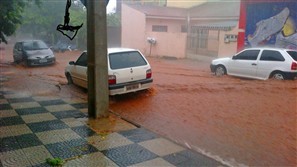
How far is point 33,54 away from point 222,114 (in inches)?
569

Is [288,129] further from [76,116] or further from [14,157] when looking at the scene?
[14,157]

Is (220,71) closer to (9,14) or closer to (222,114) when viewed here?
(222,114)

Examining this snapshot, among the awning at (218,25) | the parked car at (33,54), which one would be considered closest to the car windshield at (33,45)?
the parked car at (33,54)

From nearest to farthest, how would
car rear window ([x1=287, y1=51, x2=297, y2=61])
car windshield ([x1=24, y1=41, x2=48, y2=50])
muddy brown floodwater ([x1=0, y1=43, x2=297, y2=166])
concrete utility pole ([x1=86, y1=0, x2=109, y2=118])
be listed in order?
muddy brown floodwater ([x1=0, y1=43, x2=297, y2=166]) → concrete utility pole ([x1=86, y1=0, x2=109, y2=118]) → car rear window ([x1=287, y1=51, x2=297, y2=61]) → car windshield ([x1=24, y1=41, x2=48, y2=50])

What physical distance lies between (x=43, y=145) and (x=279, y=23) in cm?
1527

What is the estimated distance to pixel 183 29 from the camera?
29859 mm

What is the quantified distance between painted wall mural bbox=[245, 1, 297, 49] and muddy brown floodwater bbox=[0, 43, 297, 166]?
5.38 m

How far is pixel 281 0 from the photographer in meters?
16.4

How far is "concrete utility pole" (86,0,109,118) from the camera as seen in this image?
693 cm

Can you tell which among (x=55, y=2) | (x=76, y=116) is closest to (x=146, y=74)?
(x=76, y=116)

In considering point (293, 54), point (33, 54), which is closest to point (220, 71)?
point (293, 54)

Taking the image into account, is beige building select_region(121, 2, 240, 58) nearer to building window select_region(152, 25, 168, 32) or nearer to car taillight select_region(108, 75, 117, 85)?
building window select_region(152, 25, 168, 32)

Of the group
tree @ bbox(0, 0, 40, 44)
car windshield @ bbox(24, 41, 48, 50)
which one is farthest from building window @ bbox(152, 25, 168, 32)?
tree @ bbox(0, 0, 40, 44)

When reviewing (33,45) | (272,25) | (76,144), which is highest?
(272,25)
